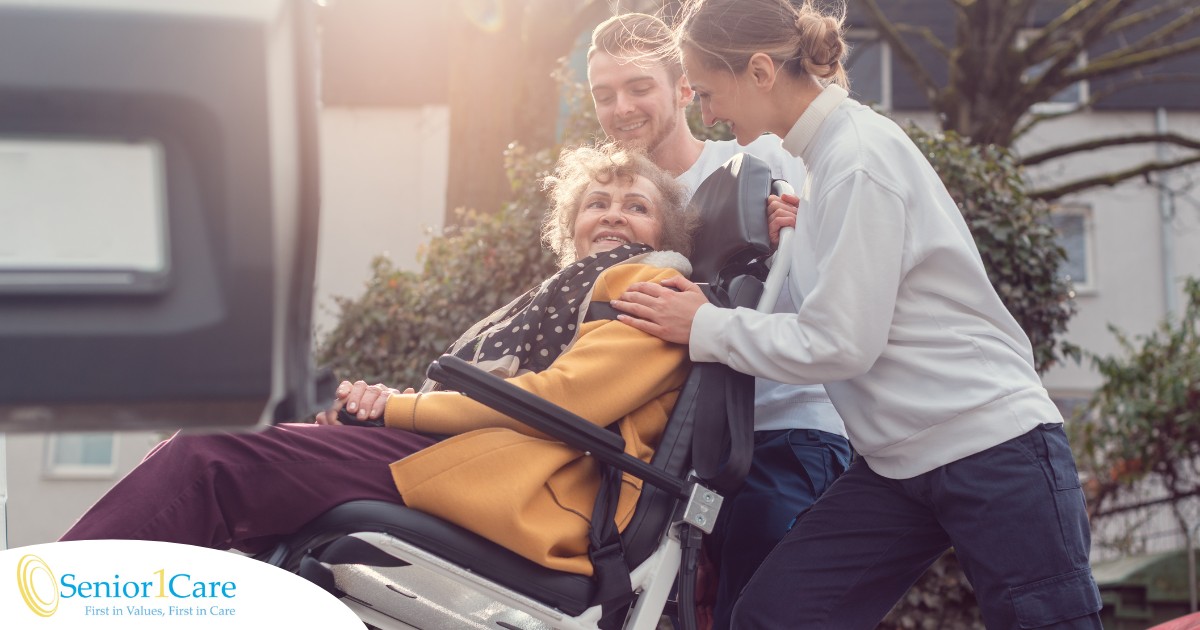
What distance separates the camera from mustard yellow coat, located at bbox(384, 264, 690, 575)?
2.12 metres

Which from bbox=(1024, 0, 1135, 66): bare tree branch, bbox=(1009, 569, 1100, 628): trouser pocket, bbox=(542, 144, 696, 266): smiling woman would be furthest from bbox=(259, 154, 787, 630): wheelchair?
bbox=(1024, 0, 1135, 66): bare tree branch

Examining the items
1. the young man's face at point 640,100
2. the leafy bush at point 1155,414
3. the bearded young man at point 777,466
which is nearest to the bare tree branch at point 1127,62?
the leafy bush at point 1155,414

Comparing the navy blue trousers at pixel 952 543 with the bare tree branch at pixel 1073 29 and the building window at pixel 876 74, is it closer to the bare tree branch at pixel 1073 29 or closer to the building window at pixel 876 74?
the bare tree branch at pixel 1073 29

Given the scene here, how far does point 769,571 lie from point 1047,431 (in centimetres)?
61

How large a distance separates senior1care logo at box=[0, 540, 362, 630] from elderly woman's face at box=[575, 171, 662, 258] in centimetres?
150

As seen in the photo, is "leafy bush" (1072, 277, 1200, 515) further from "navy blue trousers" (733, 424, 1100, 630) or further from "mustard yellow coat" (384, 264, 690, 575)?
"mustard yellow coat" (384, 264, 690, 575)

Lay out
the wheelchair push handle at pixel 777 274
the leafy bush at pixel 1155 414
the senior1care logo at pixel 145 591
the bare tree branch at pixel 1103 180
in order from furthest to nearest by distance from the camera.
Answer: the bare tree branch at pixel 1103 180
the leafy bush at pixel 1155 414
the wheelchair push handle at pixel 777 274
the senior1care logo at pixel 145 591

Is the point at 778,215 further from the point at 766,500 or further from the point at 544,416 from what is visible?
the point at 544,416

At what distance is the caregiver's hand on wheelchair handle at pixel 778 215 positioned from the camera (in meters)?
2.72

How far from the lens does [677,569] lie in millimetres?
2289

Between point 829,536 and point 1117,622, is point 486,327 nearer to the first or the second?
point 829,536

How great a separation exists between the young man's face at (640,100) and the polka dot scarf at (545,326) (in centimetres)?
79

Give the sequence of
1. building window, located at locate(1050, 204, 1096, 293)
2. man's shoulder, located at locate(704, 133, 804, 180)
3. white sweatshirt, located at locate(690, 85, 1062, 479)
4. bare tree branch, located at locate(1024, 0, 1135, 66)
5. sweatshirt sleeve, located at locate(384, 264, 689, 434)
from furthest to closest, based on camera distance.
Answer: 1. building window, located at locate(1050, 204, 1096, 293)
2. bare tree branch, located at locate(1024, 0, 1135, 66)
3. man's shoulder, located at locate(704, 133, 804, 180)
4. sweatshirt sleeve, located at locate(384, 264, 689, 434)
5. white sweatshirt, located at locate(690, 85, 1062, 479)

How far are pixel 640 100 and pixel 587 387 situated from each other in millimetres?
1343
